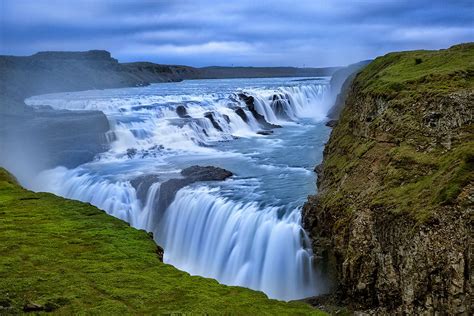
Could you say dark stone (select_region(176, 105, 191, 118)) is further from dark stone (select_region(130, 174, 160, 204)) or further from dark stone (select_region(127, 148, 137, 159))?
dark stone (select_region(130, 174, 160, 204))

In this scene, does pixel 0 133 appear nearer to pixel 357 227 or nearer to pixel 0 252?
pixel 0 252

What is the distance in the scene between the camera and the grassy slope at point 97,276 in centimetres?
1068

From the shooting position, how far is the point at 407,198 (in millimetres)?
14664

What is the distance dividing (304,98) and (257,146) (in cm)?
3354

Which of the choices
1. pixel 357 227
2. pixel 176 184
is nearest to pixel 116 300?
pixel 357 227

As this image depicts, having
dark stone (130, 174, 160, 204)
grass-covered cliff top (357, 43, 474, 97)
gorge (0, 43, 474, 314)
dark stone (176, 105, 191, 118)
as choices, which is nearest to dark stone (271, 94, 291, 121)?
dark stone (176, 105, 191, 118)

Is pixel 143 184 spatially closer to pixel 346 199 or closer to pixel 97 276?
pixel 346 199

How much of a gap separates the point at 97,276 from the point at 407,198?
29.7 feet

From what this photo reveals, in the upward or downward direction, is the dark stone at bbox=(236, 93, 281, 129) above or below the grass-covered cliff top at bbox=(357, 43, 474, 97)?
below

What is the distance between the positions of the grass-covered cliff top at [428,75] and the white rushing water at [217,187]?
21.6ft

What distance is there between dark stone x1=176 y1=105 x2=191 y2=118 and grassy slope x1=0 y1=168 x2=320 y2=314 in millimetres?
37622

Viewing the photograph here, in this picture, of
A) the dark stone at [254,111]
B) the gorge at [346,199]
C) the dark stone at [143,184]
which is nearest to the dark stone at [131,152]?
the gorge at [346,199]

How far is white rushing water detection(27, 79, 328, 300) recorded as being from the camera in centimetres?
1975

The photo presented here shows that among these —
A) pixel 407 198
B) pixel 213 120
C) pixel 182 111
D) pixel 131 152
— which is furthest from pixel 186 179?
pixel 182 111
